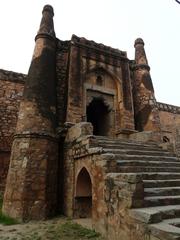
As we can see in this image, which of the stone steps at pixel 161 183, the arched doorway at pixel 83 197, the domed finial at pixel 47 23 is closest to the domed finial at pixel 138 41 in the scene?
the domed finial at pixel 47 23

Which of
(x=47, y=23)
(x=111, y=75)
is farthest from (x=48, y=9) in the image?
(x=111, y=75)

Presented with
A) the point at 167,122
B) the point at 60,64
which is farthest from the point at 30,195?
the point at 167,122

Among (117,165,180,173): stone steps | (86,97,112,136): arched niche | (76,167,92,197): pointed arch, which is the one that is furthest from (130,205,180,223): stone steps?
(86,97,112,136): arched niche

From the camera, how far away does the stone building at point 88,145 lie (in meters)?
4.21

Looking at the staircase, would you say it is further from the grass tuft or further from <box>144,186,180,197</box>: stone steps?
the grass tuft

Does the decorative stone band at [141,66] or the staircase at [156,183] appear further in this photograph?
the decorative stone band at [141,66]

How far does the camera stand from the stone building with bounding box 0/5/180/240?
4.21m

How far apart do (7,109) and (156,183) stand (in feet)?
26.0

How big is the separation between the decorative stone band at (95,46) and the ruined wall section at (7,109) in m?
3.26

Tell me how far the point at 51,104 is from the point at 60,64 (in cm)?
262

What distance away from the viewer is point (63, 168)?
7.77 m

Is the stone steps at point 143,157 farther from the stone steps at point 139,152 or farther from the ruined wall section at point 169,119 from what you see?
the ruined wall section at point 169,119

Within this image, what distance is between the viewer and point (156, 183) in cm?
480

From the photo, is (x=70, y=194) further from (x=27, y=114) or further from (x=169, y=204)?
(x=169, y=204)
